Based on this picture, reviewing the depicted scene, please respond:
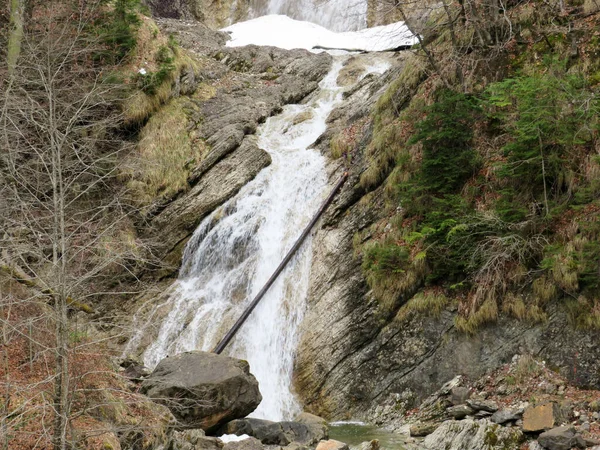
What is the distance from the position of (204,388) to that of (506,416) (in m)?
4.30

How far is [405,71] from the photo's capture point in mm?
14109

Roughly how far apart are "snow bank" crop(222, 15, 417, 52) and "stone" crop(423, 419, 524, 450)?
17.2 meters

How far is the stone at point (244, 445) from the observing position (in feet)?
26.1

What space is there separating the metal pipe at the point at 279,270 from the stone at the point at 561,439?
6728 mm

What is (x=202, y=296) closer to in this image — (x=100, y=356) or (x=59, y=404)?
(x=100, y=356)

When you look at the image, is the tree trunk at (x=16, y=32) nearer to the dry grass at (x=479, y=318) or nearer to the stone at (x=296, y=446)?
the stone at (x=296, y=446)

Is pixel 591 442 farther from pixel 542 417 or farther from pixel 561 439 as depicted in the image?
pixel 542 417

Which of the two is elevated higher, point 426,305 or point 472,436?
point 426,305

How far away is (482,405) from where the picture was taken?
866 centimetres

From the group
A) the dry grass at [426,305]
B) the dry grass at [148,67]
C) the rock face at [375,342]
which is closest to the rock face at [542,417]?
the rock face at [375,342]

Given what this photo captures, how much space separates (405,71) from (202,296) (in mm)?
7192

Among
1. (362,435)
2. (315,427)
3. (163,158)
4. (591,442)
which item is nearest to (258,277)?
(315,427)

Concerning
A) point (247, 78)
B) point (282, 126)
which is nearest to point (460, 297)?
point (282, 126)

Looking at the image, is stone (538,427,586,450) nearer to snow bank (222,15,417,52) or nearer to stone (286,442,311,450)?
stone (286,442,311,450)
